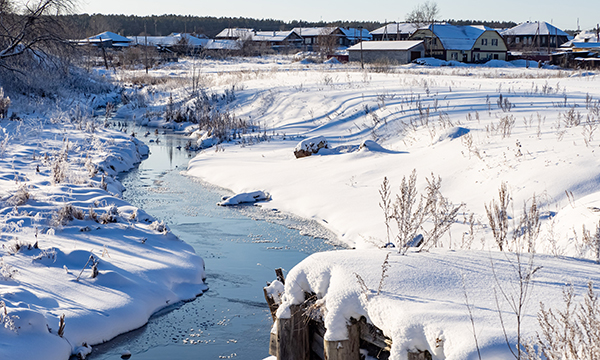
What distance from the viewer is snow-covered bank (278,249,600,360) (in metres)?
3.33

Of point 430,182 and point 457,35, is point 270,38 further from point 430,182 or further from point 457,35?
point 430,182

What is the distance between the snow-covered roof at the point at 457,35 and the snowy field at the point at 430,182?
38.9 m

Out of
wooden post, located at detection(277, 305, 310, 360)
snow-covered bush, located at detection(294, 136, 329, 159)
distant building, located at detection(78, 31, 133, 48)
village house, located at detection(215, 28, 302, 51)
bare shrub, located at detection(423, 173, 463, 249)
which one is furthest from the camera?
village house, located at detection(215, 28, 302, 51)

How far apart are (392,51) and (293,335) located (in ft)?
191

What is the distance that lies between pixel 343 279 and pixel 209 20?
150957mm

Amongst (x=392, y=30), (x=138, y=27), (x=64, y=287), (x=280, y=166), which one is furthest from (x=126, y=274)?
(x=138, y=27)

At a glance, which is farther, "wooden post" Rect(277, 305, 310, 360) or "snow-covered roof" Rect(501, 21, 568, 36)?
"snow-covered roof" Rect(501, 21, 568, 36)

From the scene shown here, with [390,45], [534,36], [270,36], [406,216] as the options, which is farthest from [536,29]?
[406,216]

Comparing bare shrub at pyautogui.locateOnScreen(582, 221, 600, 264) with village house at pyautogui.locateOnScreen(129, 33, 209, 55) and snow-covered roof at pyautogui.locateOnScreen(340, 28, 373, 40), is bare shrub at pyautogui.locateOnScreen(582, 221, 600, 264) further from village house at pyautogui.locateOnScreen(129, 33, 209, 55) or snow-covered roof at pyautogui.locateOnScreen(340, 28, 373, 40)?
snow-covered roof at pyautogui.locateOnScreen(340, 28, 373, 40)

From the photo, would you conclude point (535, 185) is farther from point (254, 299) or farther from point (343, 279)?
point (343, 279)

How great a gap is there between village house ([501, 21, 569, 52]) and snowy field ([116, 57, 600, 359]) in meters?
56.6

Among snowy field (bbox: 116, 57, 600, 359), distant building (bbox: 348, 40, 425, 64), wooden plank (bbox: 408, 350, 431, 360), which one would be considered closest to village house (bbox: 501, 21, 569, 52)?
distant building (bbox: 348, 40, 425, 64)

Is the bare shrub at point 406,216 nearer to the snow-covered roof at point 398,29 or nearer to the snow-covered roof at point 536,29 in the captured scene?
the snow-covered roof at point 536,29

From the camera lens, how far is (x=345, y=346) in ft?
13.7
